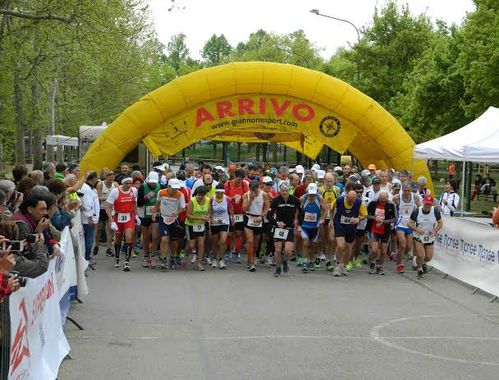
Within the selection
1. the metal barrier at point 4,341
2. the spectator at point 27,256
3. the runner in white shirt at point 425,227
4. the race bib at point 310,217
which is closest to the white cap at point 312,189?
the race bib at point 310,217

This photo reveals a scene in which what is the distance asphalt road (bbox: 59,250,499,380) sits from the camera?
Answer: 25.6 feet

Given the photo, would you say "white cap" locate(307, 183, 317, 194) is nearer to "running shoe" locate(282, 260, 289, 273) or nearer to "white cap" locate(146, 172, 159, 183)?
"running shoe" locate(282, 260, 289, 273)

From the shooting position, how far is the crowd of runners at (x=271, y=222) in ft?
47.7

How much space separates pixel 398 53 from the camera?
155 ft

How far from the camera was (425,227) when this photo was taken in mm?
14477

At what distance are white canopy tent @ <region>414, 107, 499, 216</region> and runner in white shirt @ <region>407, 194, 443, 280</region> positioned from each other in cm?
163

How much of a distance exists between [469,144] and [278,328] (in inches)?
306

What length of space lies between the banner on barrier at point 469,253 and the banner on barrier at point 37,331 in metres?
7.42

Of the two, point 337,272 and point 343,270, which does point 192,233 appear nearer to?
point 337,272

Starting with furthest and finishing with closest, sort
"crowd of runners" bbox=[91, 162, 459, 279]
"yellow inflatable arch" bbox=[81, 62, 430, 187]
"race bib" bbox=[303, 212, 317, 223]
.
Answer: "yellow inflatable arch" bbox=[81, 62, 430, 187] < "race bib" bbox=[303, 212, 317, 223] < "crowd of runners" bbox=[91, 162, 459, 279]

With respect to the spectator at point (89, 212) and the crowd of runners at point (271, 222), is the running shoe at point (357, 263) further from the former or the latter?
the spectator at point (89, 212)

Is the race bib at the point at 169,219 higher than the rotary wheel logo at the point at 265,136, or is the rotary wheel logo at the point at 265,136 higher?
the rotary wheel logo at the point at 265,136

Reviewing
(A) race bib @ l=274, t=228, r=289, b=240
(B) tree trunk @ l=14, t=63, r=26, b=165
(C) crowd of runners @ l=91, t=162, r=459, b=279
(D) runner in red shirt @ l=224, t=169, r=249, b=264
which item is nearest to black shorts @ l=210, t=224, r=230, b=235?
(C) crowd of runners @ l=91, t=162, r=459, b=279

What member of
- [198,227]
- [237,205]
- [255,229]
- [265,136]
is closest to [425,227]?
[255,229]
